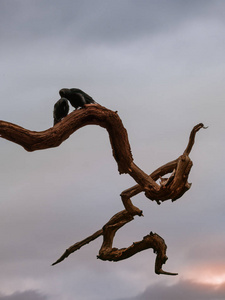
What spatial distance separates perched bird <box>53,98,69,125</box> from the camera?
29.5 feet

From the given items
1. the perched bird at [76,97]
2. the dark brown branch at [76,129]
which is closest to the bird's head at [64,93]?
the perched bird at [76,97]

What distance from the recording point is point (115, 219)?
10469 millimetres

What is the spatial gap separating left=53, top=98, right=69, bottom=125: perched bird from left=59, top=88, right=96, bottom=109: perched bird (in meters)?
0.11

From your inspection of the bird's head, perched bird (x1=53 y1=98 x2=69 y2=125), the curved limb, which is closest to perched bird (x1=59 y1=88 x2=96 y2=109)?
the bird's head

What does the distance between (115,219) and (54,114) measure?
264cm

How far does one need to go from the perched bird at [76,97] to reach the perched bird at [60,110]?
11 centimetres

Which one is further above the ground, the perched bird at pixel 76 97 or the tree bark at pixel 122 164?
the perched bird at pixel 76 97

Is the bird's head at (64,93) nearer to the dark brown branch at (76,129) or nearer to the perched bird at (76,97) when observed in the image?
the perched bird at (76,97)

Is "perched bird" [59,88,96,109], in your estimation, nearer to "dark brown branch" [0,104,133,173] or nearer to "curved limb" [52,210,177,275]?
"dark brown branch" [0,104,133,173]

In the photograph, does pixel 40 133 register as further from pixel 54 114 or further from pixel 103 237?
pixel 103 237

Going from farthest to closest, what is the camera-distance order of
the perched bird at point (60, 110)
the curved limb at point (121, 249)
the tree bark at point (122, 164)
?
1. the curved limb at point (121, 249)
2. the perched bird at point (60, 110)
3. the tree bark at point (122, 164)

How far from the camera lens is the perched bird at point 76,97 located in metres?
9.00

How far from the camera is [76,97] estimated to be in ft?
29.6

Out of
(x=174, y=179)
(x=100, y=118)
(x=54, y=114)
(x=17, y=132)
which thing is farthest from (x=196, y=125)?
(x=17, y=132)
